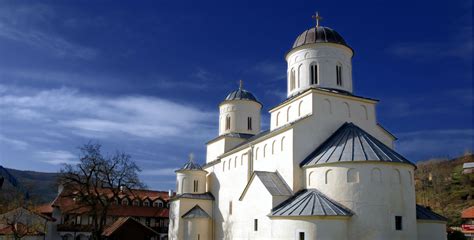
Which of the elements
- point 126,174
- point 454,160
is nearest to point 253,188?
point 126,174

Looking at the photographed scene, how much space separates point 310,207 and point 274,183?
417 centimetres

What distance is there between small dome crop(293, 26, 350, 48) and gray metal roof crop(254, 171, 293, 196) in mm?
9459

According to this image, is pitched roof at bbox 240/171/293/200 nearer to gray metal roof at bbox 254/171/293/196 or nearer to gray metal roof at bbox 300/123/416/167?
gray metal roof at bbox 254/171/293/196

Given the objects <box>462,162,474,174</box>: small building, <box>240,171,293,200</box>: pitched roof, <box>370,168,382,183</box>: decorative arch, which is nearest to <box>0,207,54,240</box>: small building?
<box>240,171,293,200</box>: pitched roof

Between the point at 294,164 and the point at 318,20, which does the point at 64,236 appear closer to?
the point at 294,164

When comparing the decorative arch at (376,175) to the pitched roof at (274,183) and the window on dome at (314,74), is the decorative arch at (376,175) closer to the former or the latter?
the pitched roof at (274,183)

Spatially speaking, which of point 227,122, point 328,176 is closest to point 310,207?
point 328,176

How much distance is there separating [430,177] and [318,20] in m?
72.9

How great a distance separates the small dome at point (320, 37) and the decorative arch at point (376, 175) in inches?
408

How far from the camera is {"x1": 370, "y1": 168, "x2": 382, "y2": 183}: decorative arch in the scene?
861 inches

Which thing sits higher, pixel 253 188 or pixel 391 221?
pixel 253 188

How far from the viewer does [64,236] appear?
4681 cm

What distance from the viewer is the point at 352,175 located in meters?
22.2

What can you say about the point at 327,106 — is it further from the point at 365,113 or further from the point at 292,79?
the point at 292,79
